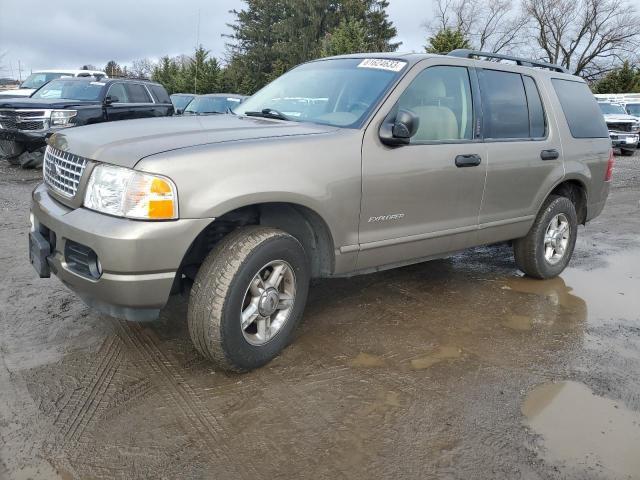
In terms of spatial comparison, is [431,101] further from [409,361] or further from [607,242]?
[607,242]

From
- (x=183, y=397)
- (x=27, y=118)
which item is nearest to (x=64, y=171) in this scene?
(x=183, y=397)

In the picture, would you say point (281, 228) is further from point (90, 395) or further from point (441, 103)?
point (441, 103)

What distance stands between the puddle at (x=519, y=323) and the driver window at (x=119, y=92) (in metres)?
9.67

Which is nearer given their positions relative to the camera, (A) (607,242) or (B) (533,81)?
(B) (533,81)

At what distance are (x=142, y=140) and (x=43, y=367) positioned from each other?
4.58 feet

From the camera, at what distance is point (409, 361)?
11.0 ft

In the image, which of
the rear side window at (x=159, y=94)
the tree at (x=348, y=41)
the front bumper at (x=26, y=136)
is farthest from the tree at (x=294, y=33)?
the front bumper at (x=26, y=136)

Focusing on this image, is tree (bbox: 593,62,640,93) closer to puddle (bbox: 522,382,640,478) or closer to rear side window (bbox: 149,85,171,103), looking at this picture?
rear side window (bbox: 149,85,171,103)

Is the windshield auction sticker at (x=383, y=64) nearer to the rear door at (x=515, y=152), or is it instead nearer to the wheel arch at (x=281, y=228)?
the rear door at (x=515, y=152)

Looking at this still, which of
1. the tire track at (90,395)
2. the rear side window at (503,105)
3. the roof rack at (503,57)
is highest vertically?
the roof rack at (503,57)

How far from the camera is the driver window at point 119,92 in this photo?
11222 mm

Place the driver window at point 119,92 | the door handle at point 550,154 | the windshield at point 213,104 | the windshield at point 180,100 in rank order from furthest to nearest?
the windshield at point 180,100
the windshield at point 213,104
the driver window at point 119,92
the door handle at point 550,154

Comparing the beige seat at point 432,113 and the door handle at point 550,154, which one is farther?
the door handle at point 550,154

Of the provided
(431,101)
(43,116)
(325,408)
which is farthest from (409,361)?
(43,116)
